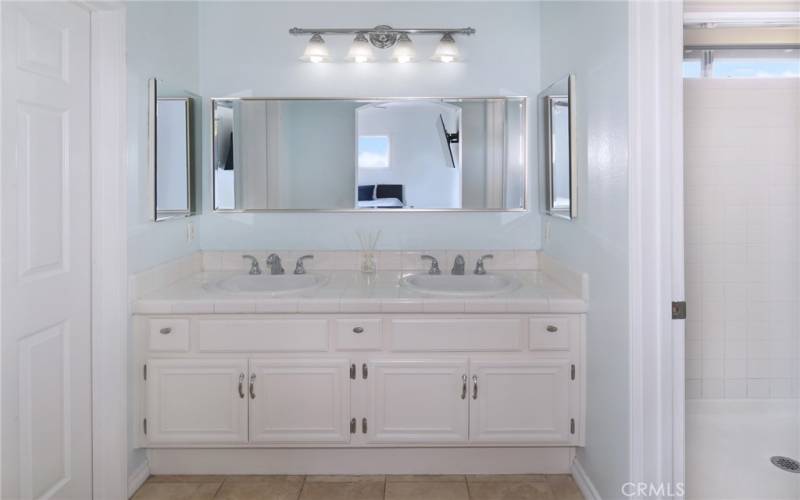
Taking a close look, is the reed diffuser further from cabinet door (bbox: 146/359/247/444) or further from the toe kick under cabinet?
cabinet door (bbox: 146/359/247/444)

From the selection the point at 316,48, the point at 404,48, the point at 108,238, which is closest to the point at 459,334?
the point at 108,238

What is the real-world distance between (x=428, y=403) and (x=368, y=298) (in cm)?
49

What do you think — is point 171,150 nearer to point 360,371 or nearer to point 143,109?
point 143,109

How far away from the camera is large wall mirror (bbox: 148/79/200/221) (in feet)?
7.70

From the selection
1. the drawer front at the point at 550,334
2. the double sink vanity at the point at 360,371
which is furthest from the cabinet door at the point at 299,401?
the drawer front at the point at 550,334

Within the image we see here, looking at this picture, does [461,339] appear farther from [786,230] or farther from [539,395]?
[786,230]

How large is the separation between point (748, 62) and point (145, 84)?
2.78 m

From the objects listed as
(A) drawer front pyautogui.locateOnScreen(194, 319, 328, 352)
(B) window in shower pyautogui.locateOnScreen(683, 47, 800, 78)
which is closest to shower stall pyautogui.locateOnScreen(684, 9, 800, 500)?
(B) window in shower pyautogui.locateOnScreen(683, 47, 800, 78)

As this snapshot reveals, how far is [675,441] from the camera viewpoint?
1717mm

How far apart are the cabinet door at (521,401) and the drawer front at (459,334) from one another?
0.08 m

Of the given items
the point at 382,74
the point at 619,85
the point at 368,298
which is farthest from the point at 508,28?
the point at 368,298

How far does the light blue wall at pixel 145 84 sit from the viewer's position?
2178 millimetres

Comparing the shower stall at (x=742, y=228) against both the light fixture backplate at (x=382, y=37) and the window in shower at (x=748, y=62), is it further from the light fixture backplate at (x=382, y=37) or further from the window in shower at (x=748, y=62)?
the light fixture backplate at (x=382, y=37)

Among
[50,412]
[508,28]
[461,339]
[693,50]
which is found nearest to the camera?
[50,412]
